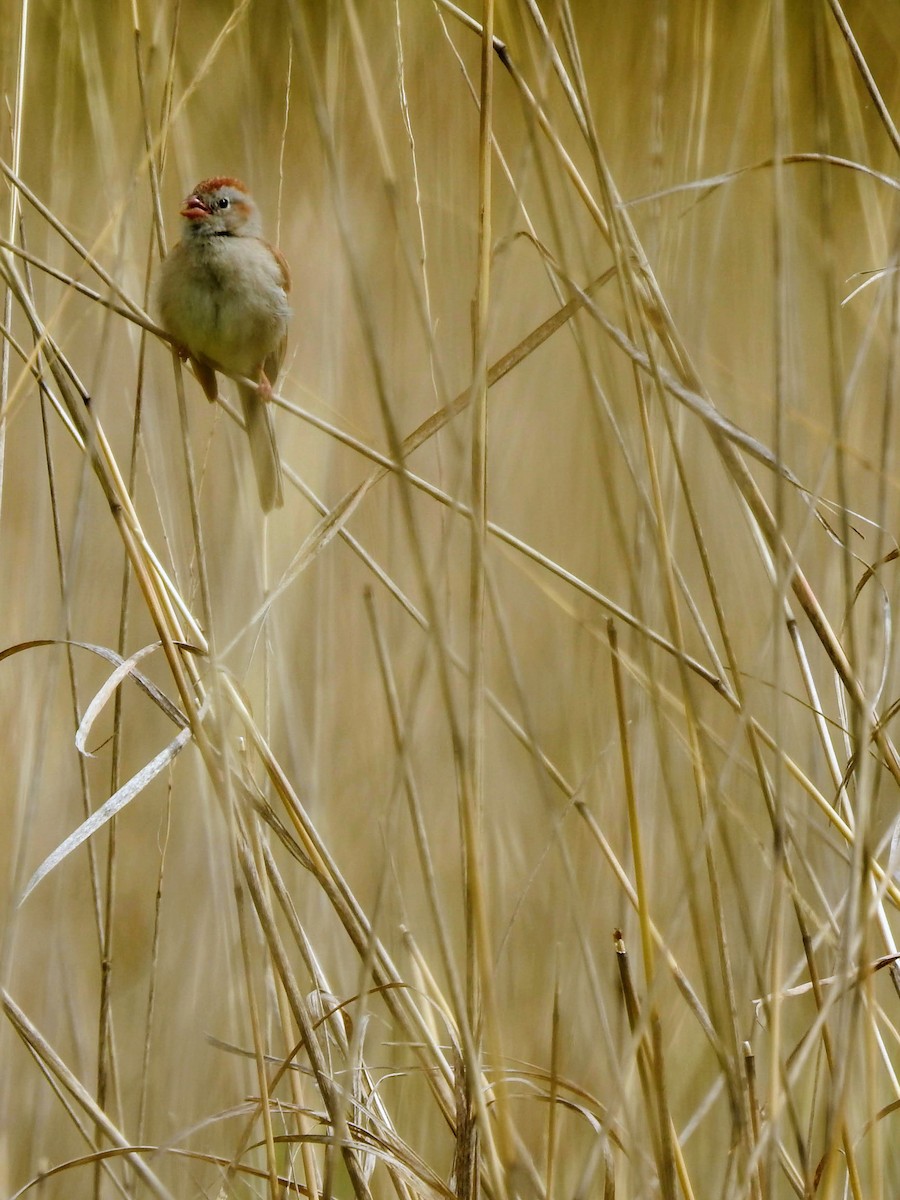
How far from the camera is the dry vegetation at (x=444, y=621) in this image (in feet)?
1.97

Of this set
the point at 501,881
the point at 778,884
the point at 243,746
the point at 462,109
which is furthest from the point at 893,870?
the point at 462,109

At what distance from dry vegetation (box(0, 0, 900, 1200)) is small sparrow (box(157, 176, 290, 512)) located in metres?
0.05

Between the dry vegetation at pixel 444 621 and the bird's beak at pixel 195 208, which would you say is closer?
the dry vegetation at pixel 444 621

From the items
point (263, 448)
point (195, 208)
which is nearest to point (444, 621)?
point (263, 448)

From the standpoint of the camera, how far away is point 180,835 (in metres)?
1.34

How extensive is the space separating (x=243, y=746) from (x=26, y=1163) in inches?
27.3


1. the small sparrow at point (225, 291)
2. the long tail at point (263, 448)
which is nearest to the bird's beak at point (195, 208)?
the small sparrow at point (225, 291)

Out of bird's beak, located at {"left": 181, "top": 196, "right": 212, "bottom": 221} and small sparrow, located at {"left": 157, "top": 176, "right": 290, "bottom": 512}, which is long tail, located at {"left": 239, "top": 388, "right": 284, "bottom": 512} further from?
bird's beak, located at {"left": 181, "top": 196, "right": 212, "bottom": 221}

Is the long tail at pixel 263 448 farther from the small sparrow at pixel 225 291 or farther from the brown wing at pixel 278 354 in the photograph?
the brown wing at pixel 278 354

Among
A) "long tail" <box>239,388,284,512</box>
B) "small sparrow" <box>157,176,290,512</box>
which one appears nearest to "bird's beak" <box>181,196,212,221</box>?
"small sparrow" <box>157,176,290,512</box>

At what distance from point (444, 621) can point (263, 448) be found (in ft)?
1.82

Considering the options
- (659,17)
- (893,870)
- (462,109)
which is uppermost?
(462,109)

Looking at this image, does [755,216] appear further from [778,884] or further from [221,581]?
[778,884]

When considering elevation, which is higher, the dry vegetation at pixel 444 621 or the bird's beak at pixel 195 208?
the bird's beak at pixel 195 208
